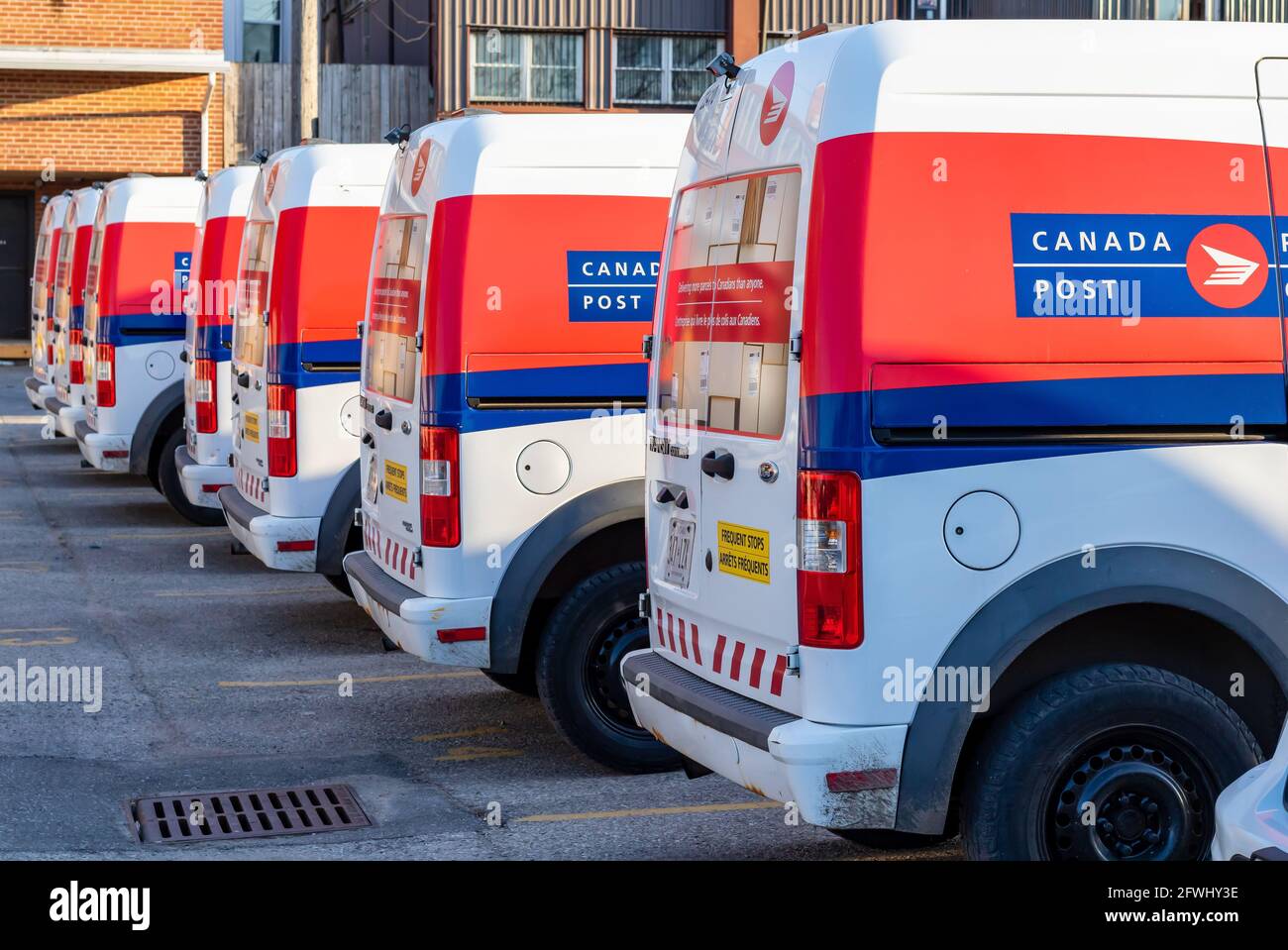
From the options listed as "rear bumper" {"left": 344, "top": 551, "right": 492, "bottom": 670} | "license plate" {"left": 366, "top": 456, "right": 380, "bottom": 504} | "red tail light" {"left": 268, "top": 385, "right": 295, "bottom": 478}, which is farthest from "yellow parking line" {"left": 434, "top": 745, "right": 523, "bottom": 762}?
"red tail light" {"left": 268, "top": 385, "right": 295, "bottom": 478}

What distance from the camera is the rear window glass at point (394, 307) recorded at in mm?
7402

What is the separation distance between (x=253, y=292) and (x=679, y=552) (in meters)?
5.39

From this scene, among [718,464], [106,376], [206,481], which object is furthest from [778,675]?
[106,376]

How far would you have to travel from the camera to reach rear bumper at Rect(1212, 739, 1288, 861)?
372 centimetres

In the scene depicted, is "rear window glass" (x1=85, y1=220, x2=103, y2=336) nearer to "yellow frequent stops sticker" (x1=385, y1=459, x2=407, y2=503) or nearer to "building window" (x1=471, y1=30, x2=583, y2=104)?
"yellow frequent stops sticker" (x1=385, y1=459, x2=407, y2=503)

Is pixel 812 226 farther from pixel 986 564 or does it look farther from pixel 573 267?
pixel 573 267

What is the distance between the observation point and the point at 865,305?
4.83 meters

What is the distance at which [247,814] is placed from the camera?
6.57m

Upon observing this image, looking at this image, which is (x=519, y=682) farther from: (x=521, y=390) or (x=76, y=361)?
(x=76, y=361)

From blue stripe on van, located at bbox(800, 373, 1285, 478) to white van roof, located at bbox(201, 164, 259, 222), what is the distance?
802 cm
